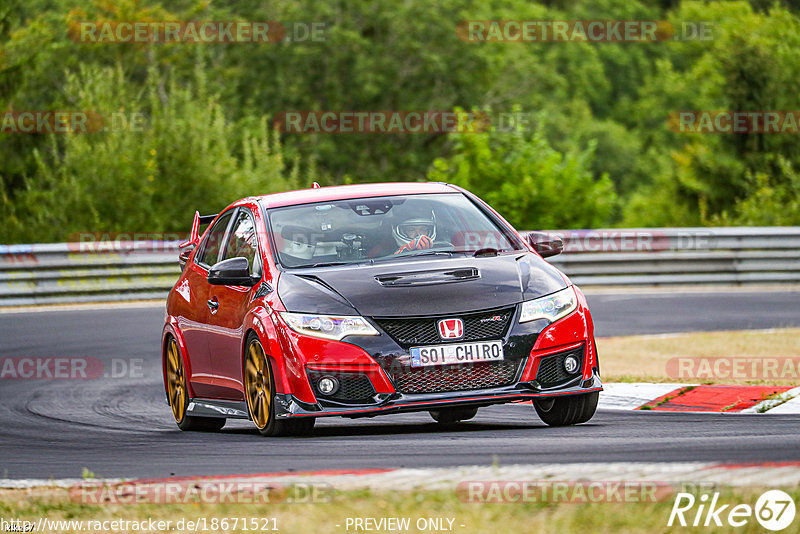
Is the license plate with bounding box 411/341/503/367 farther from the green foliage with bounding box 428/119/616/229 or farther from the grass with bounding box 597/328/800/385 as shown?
the green foliage with bounding box 428/119/616/229

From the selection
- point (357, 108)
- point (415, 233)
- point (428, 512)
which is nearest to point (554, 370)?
point (415, 233)

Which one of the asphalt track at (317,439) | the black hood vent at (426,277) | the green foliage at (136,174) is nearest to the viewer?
the asphalt track at (317,439)

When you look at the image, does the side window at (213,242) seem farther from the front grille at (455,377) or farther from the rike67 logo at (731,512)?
the rike67 logo at (731,512)

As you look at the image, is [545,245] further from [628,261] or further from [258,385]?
[628,261]

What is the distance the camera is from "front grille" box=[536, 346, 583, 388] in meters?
8.30

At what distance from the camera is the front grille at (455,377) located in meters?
8.05

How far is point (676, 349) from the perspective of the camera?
1471 centimetres

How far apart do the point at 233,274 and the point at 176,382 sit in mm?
1851

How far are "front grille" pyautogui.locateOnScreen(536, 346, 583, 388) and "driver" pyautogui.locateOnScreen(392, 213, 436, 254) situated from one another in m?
1.22

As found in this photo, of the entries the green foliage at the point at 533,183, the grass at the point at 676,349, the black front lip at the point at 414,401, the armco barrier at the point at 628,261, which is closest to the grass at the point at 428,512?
A: the black front lip at the point at 414,401

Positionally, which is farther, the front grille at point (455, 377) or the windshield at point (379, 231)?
the windshield at point (379, 231)

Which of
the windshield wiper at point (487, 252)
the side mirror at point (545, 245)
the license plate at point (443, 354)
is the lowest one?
the license plate at point (443, 354)

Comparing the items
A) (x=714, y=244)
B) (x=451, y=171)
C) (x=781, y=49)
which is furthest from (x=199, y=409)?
(x=781, y=49)

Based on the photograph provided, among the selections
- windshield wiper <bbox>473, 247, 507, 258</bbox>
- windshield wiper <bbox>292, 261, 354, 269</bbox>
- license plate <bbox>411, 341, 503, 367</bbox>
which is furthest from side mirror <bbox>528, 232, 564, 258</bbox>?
license plate <bbox>411, 341, 503, 367</bbox>
